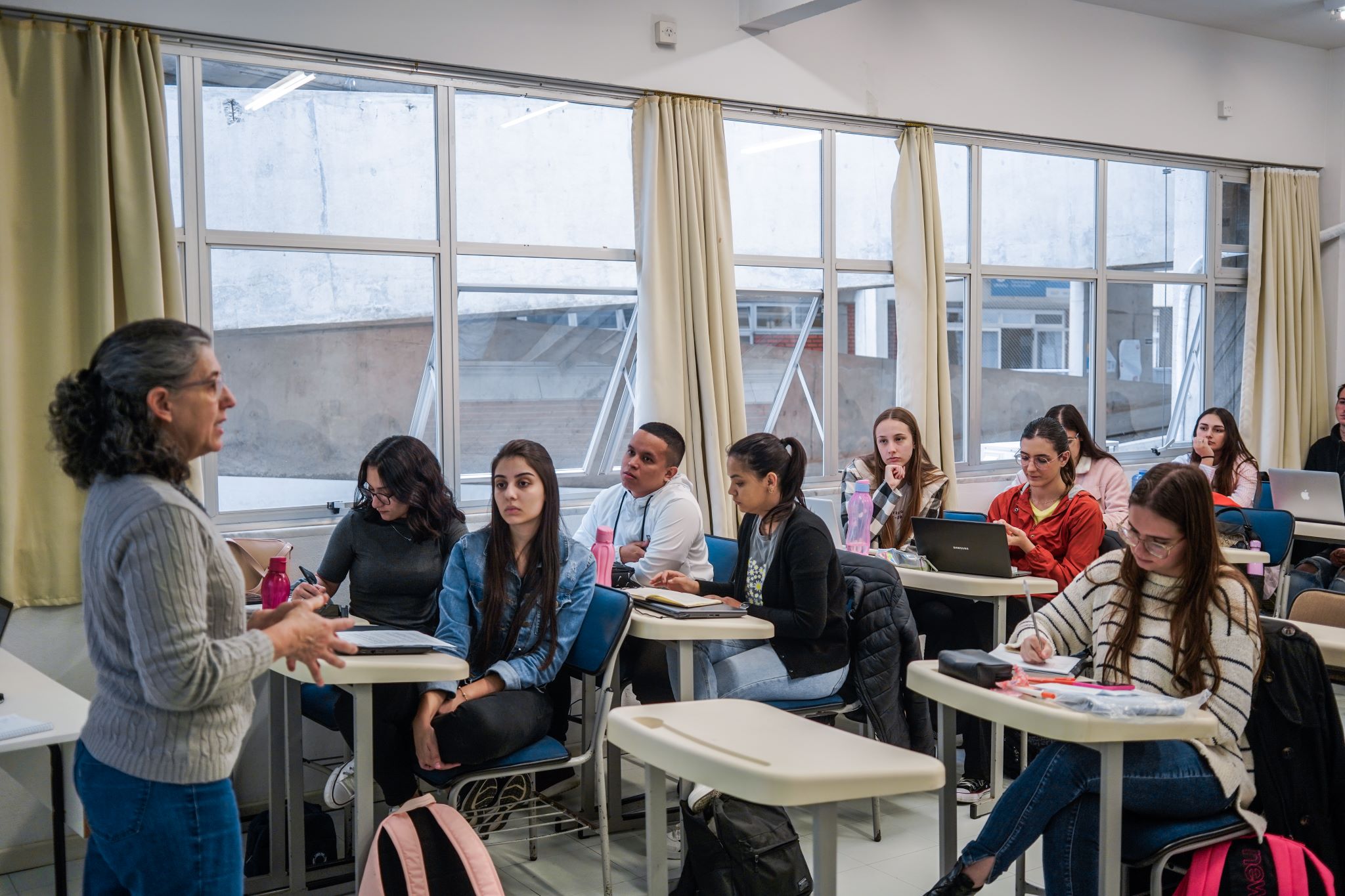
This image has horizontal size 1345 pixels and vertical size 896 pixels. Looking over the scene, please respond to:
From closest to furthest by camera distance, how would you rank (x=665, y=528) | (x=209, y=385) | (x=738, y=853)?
(x=209, y=385) → (x=738, y=853) → (x=665, y=528)

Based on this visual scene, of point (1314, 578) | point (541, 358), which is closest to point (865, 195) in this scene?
point (541, 358)

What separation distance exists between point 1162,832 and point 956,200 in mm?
4271

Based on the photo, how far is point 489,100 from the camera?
464 cm

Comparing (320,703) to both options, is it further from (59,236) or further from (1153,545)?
(1153,545)

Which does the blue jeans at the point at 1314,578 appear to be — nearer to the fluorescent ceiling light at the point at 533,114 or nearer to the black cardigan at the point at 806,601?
the black cardigan at the point at 806,601

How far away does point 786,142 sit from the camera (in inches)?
213

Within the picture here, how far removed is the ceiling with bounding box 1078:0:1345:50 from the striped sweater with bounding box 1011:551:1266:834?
4596mm

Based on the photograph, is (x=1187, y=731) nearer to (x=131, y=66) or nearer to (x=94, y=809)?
(x=94, y=809)

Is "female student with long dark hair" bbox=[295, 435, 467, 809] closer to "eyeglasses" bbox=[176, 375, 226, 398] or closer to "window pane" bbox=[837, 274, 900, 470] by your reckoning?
"eyeglasses" bbox=[176, 375, 226, 398]

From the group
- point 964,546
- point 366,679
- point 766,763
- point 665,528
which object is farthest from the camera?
point 665,528

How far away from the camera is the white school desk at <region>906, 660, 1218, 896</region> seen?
6.83ft

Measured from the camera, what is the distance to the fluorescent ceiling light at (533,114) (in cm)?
469

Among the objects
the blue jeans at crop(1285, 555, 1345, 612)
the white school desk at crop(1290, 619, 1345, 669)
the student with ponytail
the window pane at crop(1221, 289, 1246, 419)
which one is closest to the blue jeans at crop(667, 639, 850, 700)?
the student with ponytail

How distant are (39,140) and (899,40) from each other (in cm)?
379
